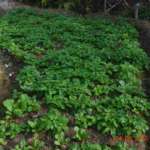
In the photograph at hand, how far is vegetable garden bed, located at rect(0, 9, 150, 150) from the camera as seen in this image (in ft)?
20.6

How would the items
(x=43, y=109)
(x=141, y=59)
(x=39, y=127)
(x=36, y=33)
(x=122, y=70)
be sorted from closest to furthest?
(x=39, y=127) < (x=43, y=109) < (x=122, y=70) < (x=141, y=59) < (x=36, y=33)

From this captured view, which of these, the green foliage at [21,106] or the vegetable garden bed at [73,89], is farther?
the green foliage at [21,106]

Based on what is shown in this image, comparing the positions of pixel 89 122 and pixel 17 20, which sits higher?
pixel 17 20

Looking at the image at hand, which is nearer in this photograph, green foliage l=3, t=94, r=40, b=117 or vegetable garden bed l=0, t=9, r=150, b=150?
vegetable garden bed l=0, t=9, r=150, b=150

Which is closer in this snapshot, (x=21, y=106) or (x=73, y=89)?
(x=21, y=106)

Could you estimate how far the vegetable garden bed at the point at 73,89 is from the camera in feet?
20.6

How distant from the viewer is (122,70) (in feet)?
26.5

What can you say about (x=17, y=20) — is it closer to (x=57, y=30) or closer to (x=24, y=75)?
(x=57, y=30)

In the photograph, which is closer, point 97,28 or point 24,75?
point 24,75

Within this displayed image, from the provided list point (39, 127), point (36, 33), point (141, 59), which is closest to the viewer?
point (39, 127)

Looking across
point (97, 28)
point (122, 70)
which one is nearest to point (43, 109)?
point (122, 70)

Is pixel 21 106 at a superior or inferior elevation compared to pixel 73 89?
inferior

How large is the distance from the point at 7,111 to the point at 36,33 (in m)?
3.66

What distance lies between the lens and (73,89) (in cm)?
720
